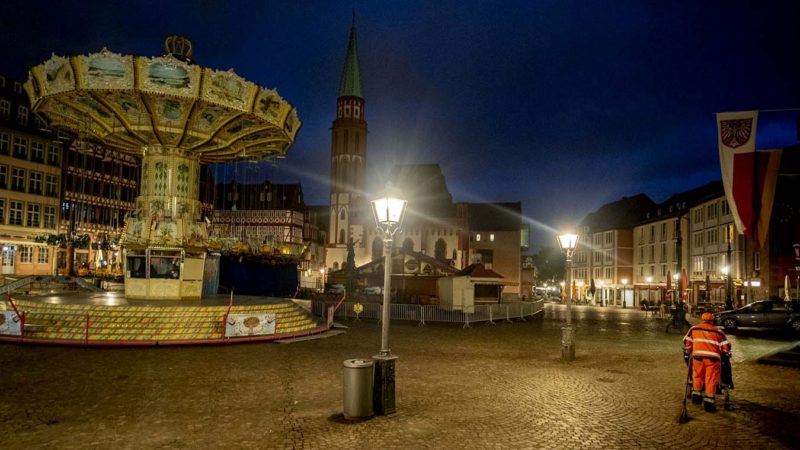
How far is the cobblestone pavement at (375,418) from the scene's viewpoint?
25.4ft

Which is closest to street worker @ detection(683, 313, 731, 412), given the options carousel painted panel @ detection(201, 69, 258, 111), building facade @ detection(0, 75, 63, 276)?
carousel painted panel @ detection(201, 69, 258, 111)

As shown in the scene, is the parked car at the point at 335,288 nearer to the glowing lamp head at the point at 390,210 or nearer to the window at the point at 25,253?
the window at the point at 25,253

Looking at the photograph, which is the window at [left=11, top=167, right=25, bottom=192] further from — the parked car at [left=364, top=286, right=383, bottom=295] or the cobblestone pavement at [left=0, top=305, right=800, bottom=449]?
the cobblestone pavement at [left=0, top=305, right=800, bottom=449]

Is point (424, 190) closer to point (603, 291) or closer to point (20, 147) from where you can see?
point (603, 291)

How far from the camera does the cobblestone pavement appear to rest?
25.4ft

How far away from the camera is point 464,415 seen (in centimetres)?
903

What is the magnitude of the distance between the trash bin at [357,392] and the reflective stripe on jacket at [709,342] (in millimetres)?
5855

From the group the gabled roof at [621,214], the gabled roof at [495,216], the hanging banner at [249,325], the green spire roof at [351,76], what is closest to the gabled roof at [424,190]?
the gabled roof at [495,216]

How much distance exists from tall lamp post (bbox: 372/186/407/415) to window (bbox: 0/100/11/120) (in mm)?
52748

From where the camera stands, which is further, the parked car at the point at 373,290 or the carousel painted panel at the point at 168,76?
the parked car at the point at 373,290

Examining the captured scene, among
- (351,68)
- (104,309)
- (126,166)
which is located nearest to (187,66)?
(104,309)

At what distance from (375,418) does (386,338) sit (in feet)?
4.43

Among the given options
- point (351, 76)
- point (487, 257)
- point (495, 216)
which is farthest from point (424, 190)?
point (351, 76)

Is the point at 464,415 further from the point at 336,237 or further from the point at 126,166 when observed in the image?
the point at 336,237
